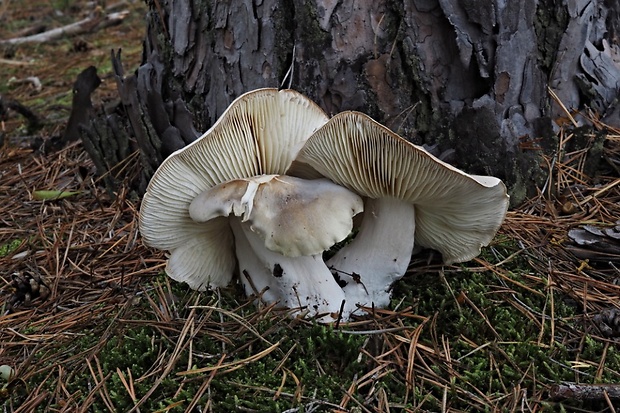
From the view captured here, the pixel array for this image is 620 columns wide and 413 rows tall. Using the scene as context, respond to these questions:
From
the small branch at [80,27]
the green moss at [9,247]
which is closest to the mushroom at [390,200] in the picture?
the green moss at [9,247]

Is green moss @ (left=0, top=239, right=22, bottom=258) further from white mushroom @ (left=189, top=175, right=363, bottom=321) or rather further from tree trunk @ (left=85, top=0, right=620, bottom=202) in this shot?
white mushroom @ (left=189, top=175, right=363, bottom=321)

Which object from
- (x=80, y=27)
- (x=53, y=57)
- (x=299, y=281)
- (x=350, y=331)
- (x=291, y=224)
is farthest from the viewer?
(x=80, y=27)

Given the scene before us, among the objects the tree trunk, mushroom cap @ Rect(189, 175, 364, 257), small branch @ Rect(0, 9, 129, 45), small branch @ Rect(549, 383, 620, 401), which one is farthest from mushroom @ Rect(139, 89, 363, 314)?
small branch @ Rect(0, 9, 129, 45)

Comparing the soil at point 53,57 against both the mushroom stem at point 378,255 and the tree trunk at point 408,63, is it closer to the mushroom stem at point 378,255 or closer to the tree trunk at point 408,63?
the tree trunk at point 408,63

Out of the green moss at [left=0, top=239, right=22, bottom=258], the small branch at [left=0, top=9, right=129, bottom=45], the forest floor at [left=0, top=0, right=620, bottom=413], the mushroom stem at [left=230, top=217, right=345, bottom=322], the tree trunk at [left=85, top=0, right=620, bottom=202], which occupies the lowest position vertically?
the green moss at [left=0, top=239, right=22, bottom=258]

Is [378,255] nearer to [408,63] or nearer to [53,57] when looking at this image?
[408,63]

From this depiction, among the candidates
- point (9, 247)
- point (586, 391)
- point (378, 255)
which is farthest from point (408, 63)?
point (9, 247)

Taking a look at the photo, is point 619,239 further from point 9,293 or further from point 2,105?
point 2,105
